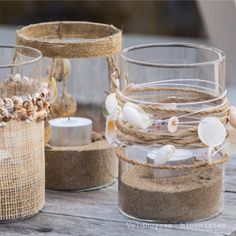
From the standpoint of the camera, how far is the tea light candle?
1.37 meters

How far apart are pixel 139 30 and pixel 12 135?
9.70 feet

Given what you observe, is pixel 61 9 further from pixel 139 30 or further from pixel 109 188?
pixel 109 188

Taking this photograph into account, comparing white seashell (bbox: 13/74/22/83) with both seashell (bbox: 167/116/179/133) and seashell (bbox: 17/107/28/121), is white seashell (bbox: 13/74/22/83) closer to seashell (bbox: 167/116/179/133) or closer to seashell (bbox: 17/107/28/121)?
seashell (bbox: 17/107/28/121)

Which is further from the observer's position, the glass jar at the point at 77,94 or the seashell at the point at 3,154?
the glass jar at the point at 77,94

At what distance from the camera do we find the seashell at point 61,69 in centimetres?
140

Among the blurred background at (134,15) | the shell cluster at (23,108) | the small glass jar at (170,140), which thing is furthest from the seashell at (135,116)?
the blurred background at (134,15)

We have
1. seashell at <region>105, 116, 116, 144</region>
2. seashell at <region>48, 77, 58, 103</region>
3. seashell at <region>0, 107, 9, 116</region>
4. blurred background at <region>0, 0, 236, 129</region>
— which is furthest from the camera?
blurred background at <region>0, 0, 236, 129</region>

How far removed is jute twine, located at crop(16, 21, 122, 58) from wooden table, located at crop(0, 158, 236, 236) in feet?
0.77

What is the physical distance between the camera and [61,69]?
142 cm

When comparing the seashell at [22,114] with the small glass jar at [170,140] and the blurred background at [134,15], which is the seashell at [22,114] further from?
the blurred background at [134,15]

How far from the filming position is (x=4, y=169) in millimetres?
1216

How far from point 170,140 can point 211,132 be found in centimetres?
6

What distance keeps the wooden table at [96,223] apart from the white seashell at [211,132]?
123 mm

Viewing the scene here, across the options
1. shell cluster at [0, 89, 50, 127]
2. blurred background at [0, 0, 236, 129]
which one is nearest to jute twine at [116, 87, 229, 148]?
shell cluster at [0, 89, 50, 127]
